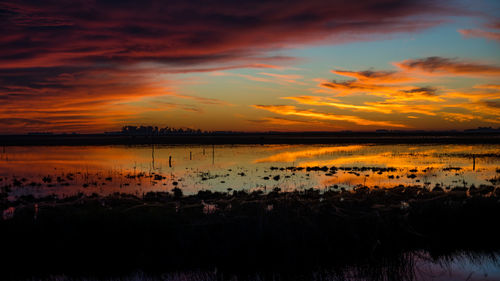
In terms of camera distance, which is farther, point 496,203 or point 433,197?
point 433,197

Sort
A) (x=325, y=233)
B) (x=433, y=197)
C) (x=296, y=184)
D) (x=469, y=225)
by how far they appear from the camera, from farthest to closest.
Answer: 1. (x=296, y=184)
2. (x=433, y=197)
3. (x=469, y=225)
4. (x=325, y=233)

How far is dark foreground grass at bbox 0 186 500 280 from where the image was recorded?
505 inches

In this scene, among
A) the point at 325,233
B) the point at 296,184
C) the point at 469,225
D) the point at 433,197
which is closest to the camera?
the point at 325,233

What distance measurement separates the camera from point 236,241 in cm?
1322

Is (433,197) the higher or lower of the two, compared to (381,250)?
higher

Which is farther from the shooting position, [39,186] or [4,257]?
[39,186]

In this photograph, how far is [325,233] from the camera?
13.6 meters

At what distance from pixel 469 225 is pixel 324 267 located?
22.7ft

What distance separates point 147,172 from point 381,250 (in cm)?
2763

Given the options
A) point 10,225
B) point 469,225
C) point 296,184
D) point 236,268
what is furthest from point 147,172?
point 469,225

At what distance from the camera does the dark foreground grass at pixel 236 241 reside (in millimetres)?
12828

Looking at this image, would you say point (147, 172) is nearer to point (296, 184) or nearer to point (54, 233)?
point (296, 184)

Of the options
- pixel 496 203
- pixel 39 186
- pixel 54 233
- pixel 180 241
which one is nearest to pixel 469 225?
pixel 496 203

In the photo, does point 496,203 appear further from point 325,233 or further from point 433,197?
point 325,233
